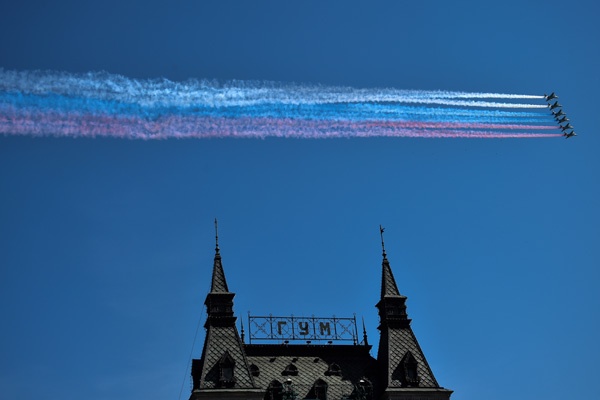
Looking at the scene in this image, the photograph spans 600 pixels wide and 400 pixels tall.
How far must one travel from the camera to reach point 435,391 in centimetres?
14088

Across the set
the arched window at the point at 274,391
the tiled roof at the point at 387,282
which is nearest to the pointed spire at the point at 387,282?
the tiled roof at the point at 387,282

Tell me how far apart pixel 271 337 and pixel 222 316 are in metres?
8.25

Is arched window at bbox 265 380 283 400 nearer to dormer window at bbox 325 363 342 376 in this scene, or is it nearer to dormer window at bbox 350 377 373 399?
dormer window at bbox 325 363 342 376

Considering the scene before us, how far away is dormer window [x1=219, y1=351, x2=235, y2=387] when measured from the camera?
135625 millimetres

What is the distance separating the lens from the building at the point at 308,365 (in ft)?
450

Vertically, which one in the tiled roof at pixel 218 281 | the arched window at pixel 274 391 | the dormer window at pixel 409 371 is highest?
the tiled roof at pixel 218 281

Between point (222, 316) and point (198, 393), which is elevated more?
point (222, 316)

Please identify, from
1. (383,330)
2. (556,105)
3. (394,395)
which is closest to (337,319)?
(383,330)

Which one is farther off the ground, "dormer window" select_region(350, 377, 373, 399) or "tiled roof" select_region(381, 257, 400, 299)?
"tiled roof" select_region(381, 257, 400, 299)

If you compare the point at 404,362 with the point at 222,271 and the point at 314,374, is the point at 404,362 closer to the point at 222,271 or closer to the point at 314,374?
the point at 314,374

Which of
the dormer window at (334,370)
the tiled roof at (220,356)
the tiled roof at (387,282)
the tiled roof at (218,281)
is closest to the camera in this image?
the tiled roof at (220,356)

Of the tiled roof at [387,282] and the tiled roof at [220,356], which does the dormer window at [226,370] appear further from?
the tiled roof at [387,282]

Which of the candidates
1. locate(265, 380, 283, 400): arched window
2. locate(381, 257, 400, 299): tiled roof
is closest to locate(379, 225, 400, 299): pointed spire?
locate(381, 257, 400, 299): tiled roof

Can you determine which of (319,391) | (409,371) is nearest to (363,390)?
(319,391)
